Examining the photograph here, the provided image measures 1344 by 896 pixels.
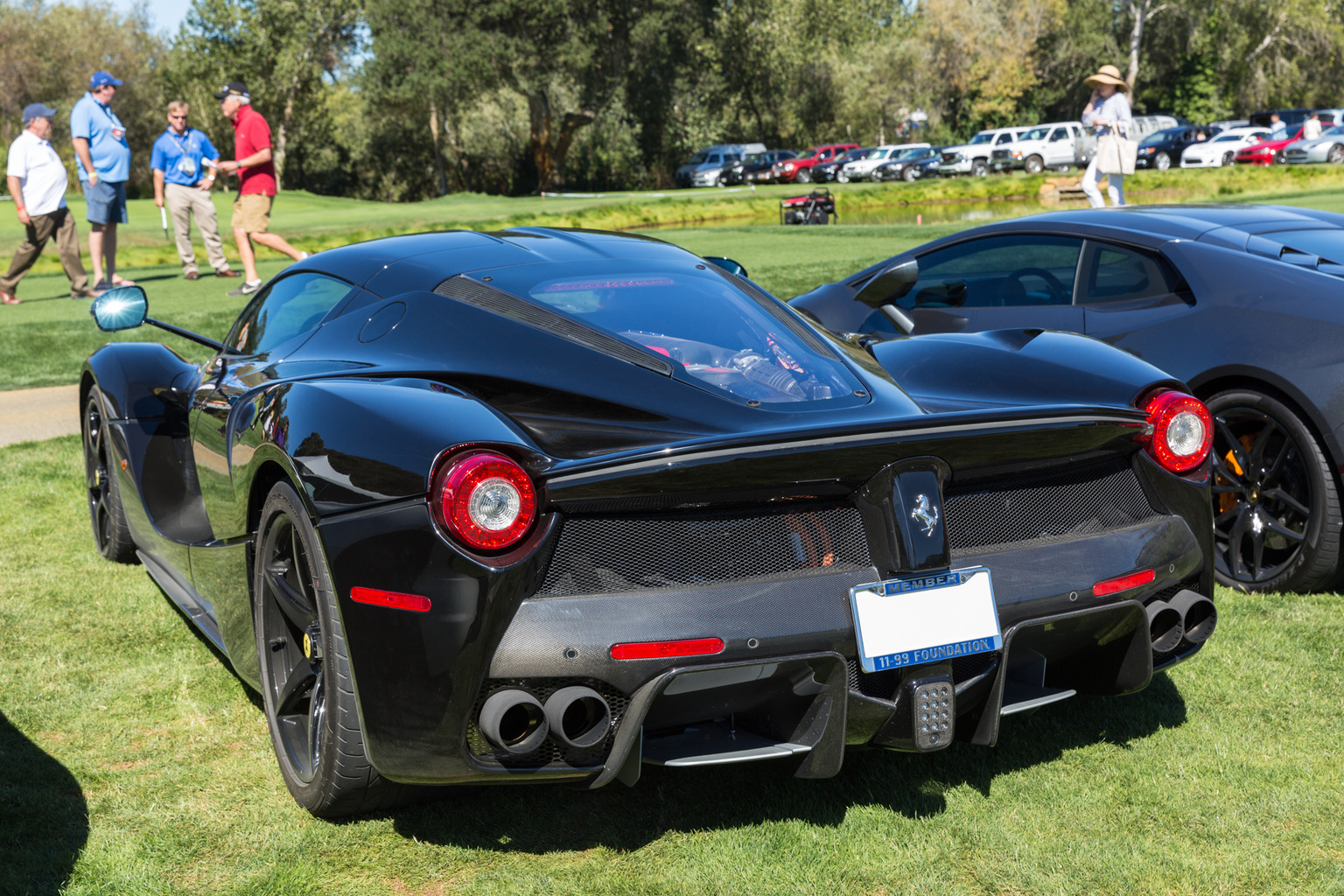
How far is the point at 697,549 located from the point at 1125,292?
3.20 metres

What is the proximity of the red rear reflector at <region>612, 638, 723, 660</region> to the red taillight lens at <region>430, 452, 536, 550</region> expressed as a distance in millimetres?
294

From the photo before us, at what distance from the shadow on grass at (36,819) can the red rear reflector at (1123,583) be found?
93.0 inches

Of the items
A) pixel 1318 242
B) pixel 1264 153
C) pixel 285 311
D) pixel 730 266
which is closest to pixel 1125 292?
pixel 1318 242

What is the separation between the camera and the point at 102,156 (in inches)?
491

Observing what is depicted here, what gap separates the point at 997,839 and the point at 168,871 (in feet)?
6.07

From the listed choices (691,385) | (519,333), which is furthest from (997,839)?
(519,333)

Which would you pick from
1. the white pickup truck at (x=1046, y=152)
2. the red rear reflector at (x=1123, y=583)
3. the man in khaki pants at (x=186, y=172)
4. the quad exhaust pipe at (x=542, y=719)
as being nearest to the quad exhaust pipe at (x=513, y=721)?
the quad exhaust pipe at (x=542, y=719)

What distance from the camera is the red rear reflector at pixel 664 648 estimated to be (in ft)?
7.57

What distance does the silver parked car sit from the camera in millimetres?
36938

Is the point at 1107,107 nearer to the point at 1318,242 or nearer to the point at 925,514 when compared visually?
the point at 1318,242

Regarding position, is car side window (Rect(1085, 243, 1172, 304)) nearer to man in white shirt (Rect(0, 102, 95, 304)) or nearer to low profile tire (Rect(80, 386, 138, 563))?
low profile tire (Rect(80, 386, 138, 563))

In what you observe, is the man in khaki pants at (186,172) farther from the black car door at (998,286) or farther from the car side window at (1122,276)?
the car side window at (1122,276)

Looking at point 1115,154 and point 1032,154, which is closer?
point 1115,154

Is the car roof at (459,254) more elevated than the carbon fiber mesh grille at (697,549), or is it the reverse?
the car roof at (459,254)
